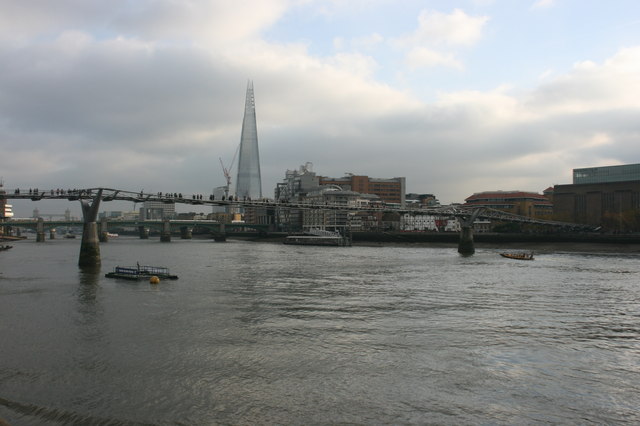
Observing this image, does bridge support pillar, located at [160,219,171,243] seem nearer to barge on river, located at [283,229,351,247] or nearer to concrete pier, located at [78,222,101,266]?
barge on river, located at [283,229,351,247]

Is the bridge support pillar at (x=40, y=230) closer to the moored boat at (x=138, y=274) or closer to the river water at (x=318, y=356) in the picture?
the moored boat at (x=138, y=274)

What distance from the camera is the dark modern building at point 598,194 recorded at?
14662 centimetres

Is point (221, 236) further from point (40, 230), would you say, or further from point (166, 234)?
point (40, 230)

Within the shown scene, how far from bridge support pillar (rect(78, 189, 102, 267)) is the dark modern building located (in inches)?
5071

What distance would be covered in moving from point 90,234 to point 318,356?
4338 cm

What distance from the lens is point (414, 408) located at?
15.4 metres

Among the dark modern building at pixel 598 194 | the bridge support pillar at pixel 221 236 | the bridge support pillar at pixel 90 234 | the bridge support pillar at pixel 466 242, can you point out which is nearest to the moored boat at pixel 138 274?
the bridge support pillar at pixel 90 234

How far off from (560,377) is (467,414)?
5.86 m

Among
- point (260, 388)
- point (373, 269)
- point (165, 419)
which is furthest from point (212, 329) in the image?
point (373, 269)

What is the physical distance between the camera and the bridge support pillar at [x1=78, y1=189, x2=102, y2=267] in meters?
54.8

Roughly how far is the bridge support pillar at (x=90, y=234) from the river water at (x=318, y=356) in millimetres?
15034

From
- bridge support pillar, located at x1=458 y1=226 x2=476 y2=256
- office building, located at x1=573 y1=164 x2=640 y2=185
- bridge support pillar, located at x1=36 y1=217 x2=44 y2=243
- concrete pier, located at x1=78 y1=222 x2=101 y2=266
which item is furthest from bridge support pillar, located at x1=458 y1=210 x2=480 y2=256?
bridge support pillar, located at x1=36 y1=217 x2=44 y2=243

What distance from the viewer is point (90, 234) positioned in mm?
55125

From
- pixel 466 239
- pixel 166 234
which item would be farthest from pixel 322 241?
pixel 166 234
